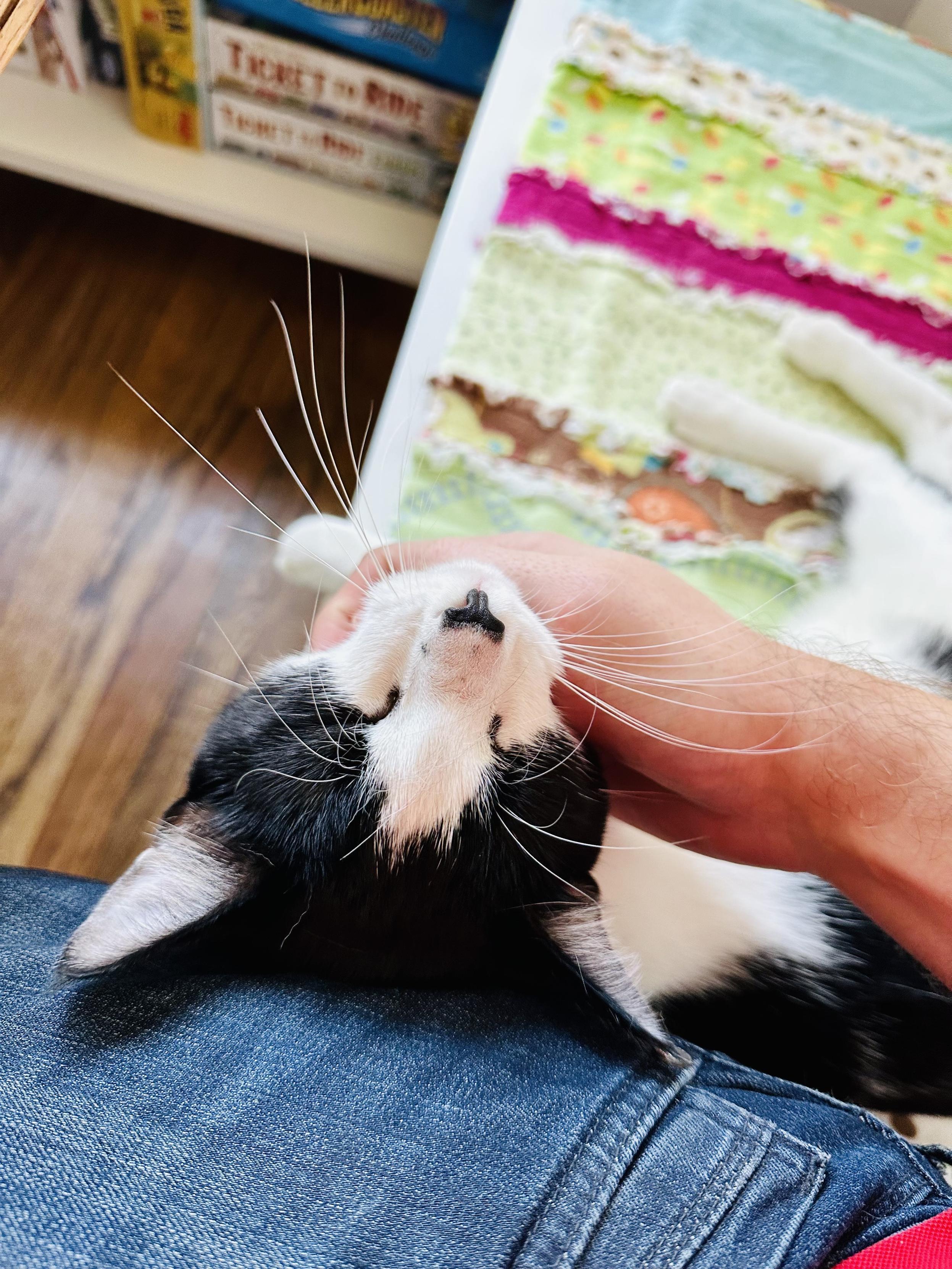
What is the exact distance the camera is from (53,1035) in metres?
0.69

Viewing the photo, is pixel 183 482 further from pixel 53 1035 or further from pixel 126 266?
pixel 53 1035

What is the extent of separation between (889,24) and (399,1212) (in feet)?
8.06

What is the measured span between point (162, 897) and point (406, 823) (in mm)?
224

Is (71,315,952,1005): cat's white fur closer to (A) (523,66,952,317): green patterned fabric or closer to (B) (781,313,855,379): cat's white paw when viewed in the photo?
(B) (781,313,855,379): cat's white paw

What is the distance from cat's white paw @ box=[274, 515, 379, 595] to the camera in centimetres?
117

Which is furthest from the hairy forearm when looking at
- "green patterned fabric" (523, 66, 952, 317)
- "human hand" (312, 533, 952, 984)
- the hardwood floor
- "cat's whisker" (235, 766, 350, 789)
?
the hardwood floor

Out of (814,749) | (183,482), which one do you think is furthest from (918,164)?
(183,482)

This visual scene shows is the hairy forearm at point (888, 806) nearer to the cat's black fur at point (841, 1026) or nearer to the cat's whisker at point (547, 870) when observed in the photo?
the cat's black fur at point (841, 1026)

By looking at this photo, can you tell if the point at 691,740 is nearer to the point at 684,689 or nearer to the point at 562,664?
the point at 684,689

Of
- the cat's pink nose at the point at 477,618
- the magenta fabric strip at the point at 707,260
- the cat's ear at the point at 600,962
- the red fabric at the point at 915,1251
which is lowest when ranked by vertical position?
the red fabric at the point at 915,1251

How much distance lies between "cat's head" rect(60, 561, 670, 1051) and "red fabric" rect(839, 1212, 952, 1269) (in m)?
0.23

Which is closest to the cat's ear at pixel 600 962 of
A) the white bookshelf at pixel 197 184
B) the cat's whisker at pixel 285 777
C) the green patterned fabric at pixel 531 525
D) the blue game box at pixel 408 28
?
the cat's whisker at pixel 285 777

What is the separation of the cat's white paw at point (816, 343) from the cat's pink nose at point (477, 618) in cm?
81

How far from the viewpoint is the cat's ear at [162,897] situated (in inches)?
25.7
